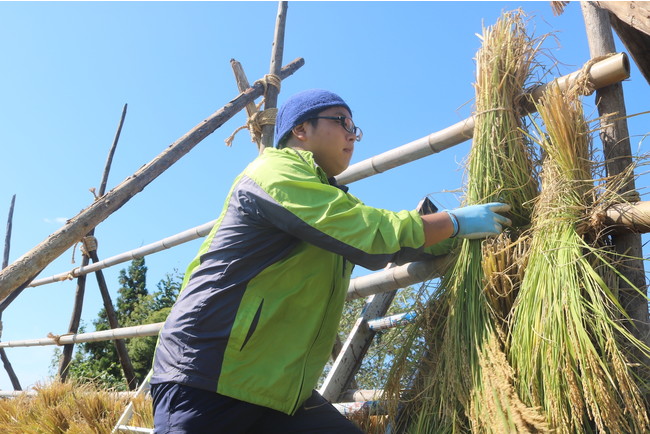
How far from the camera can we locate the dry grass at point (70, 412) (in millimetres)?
3355

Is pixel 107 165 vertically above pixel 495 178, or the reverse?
pixel 107 165

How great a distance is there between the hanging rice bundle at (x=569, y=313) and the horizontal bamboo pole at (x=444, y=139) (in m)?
0.11

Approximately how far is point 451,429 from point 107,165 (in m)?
5.93

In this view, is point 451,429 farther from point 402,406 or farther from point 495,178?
point 495,178

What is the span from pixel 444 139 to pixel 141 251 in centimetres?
328

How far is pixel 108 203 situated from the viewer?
157 inches

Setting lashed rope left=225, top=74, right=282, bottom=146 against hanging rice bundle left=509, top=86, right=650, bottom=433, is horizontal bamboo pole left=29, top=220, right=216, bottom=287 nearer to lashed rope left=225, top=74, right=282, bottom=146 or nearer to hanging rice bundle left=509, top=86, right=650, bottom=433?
lashed rope left=225, top=74, right=282, bottom=146

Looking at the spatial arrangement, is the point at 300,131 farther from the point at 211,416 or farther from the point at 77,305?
the point at 77,305

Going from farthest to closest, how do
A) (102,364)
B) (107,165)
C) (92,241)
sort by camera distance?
(102,364)
(107,165)
(92,241)

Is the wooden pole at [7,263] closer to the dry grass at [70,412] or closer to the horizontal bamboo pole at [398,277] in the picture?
the dry grass at [70,412]

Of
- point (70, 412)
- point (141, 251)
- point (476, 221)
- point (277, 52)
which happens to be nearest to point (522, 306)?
point (476, 221)

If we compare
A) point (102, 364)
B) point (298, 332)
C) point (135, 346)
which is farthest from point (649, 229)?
point (102, 364)

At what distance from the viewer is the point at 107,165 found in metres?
6.79

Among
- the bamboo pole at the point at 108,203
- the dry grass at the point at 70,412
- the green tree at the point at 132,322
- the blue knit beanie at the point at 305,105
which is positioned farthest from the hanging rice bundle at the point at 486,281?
the green tree at the point at 132,322
